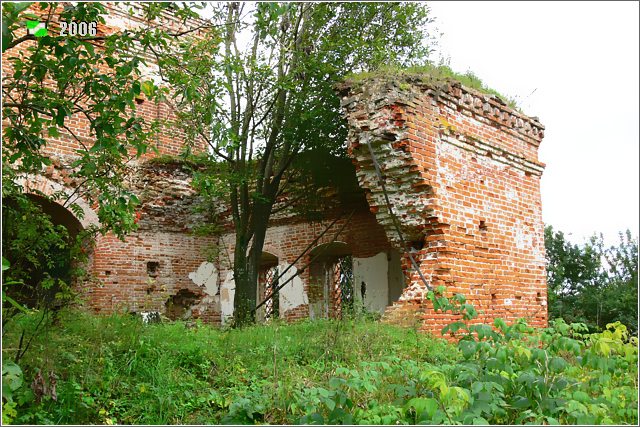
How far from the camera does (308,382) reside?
4875 millimetres

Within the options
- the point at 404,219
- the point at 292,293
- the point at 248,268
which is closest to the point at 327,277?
the point at 292,293

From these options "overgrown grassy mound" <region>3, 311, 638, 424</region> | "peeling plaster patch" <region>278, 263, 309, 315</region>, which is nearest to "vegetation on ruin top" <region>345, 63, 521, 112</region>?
"overgrown grassy mound" <region>3, 311, 638, 424</region>

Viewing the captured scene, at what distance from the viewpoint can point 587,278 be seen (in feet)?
58.3

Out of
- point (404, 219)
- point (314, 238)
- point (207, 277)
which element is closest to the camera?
point (404, 219)

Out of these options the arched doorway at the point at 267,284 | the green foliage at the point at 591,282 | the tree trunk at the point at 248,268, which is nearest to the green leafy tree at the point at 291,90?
the tree trunk at the point at 248,268

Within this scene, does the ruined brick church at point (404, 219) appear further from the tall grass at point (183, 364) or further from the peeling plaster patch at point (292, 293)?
the tall grass at point (183, 364)

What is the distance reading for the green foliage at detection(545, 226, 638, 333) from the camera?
605 inches

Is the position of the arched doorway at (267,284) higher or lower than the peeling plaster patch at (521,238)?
lower

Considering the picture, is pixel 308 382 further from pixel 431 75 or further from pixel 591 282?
pixel 591 282

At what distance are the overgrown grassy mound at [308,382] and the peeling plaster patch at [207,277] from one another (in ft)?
25.1

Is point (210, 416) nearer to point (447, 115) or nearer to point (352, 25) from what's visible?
point (447, 115)

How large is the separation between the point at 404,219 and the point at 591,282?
12331 mm

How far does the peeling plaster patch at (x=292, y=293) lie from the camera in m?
12.3

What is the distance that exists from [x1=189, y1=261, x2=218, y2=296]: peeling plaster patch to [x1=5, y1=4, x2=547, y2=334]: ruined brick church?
51cm
